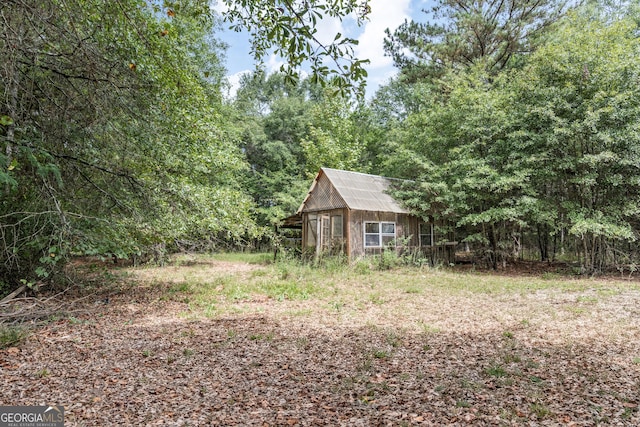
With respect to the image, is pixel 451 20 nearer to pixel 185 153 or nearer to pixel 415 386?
pixel 185 153

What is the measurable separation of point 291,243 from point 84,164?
13.1m

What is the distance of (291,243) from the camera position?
17.8m

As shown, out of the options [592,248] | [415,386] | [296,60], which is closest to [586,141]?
[592,248]

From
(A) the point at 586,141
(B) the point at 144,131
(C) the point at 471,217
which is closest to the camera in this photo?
Answer: (B) the point at 144,131

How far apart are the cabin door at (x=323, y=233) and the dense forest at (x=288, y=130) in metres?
3.02

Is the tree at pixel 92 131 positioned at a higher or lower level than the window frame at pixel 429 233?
higher

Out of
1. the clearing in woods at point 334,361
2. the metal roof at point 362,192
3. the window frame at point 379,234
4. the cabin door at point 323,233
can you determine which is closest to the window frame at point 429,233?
the metal roof at point 362,192

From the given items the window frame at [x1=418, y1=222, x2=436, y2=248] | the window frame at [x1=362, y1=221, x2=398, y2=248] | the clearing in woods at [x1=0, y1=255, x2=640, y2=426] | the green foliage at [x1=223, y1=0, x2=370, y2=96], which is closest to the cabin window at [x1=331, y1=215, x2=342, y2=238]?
the window frame at [x1=362, y1=221, x2=398, y2=248]

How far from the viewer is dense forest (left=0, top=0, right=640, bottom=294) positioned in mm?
4020

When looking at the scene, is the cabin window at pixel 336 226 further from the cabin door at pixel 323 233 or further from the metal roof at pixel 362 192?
the metal roof at pixel 362 192

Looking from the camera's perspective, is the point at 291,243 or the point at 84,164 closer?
the point at 84,164

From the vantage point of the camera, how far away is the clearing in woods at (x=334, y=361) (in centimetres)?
298

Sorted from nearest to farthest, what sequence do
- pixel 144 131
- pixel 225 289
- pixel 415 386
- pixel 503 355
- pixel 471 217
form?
1. pixel 415 386
2. pixel 503 355
3. pixel 144 131
4. pixel 225 289
5. pixel 471 217

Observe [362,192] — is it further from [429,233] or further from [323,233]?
[429,233]
